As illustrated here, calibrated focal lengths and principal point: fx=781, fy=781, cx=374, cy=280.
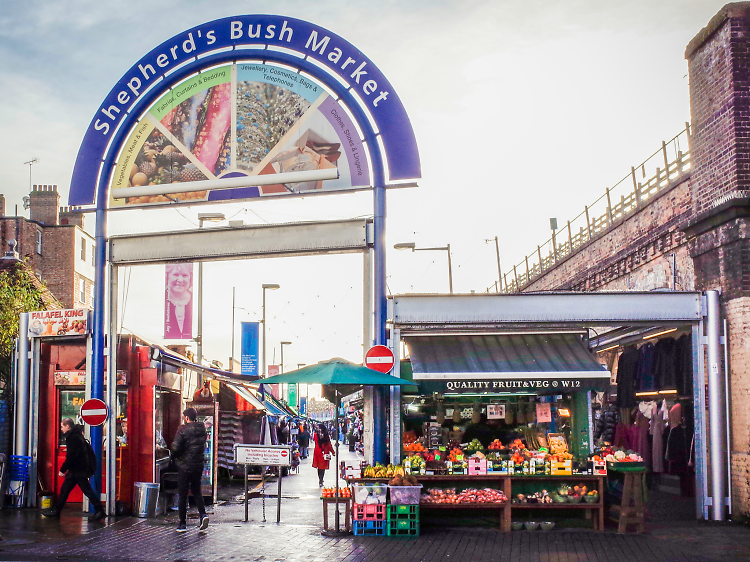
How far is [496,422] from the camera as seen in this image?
17.5 metres

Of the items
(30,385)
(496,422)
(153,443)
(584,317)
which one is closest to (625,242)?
(496,422)

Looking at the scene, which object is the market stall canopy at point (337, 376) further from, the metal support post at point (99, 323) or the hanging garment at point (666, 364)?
the hanging garment at point (666, 364)

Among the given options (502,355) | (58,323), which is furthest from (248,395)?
(502,355)

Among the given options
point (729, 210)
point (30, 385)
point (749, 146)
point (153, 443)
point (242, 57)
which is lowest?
point (153, 443)

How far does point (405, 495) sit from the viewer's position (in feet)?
39.1

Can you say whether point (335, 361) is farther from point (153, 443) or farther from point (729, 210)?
point (729, 210)

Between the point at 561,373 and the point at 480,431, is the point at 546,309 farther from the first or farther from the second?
the point at 480,431

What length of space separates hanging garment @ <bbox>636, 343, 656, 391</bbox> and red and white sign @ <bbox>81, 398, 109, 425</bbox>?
1058 cm

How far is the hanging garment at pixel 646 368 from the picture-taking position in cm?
1556

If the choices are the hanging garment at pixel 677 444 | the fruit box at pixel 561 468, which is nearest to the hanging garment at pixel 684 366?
the hanging garment at pixel 677 444

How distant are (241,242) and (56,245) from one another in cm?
3991

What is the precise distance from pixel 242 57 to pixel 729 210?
945cm

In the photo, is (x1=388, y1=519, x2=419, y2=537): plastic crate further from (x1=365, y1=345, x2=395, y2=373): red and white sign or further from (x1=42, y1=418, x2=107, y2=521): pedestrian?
(x1=42, y1=418, x2=107, y2=521): pedestrian

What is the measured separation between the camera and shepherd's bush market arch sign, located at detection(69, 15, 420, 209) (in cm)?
1467
